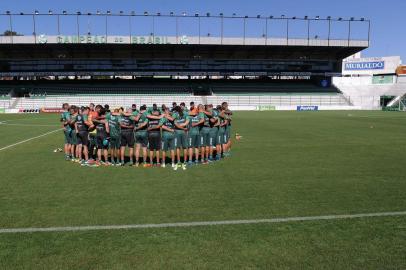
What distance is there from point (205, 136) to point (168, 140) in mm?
1426

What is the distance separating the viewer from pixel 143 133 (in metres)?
11.4

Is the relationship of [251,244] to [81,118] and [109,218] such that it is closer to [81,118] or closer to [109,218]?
[109,218]

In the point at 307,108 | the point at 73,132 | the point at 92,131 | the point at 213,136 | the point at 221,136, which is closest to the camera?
the point at 92,131

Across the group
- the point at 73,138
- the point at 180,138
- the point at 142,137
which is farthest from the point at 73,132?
the point at 180,138

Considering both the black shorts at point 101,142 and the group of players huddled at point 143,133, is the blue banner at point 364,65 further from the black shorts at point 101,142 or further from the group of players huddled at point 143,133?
the black shorts at point 101,142

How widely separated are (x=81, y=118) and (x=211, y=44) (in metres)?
46.0

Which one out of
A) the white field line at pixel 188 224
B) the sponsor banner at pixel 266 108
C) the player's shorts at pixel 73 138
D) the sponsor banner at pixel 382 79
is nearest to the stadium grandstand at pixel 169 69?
the sponsor banner at pixel 266 108

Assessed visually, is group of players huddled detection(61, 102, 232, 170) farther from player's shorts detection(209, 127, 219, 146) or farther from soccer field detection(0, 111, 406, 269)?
soccer field detection(0, 111, 406, 269)

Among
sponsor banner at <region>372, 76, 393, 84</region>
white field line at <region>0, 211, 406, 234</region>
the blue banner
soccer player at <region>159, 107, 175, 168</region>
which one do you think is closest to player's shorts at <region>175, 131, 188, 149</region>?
soccer player at <region>159, 107, 175, 168</region>

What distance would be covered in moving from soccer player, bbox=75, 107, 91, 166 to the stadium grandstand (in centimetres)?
4351

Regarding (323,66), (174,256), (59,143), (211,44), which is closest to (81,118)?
(59,143)

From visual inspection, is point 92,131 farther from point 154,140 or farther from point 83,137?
point 154,140

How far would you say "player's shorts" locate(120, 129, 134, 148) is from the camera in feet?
37.9

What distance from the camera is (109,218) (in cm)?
648
